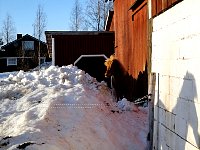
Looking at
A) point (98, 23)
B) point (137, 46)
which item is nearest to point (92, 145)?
point (137, 46)

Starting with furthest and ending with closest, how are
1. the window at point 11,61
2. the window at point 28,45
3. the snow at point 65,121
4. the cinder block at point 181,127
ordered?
the window at point 28,45
the window at point 11,61
the snow at point 65,121
the cinder block at point 181,127

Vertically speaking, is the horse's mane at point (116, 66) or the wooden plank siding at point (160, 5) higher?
the wooden plank siding at point (160, 5)

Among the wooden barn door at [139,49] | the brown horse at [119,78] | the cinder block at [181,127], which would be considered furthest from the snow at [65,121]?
the brown horse at [119,78]

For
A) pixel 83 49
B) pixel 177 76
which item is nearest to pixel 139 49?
pixel 177 76

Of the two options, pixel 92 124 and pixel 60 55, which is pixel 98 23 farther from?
pixel 92 124

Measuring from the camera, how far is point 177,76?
15.0 feet

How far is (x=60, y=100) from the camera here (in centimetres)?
830

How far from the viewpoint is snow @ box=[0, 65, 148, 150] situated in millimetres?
5621

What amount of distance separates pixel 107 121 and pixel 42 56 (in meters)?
48.2

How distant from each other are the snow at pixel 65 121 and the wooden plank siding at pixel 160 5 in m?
2.28

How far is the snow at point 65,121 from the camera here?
5.62 metres

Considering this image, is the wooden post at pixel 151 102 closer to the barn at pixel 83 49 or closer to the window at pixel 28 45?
the barn at pixel 83 49

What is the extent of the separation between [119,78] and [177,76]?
32.8ft

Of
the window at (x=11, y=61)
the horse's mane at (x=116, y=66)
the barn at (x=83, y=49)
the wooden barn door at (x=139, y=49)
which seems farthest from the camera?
the window at (x=11, y=61)
